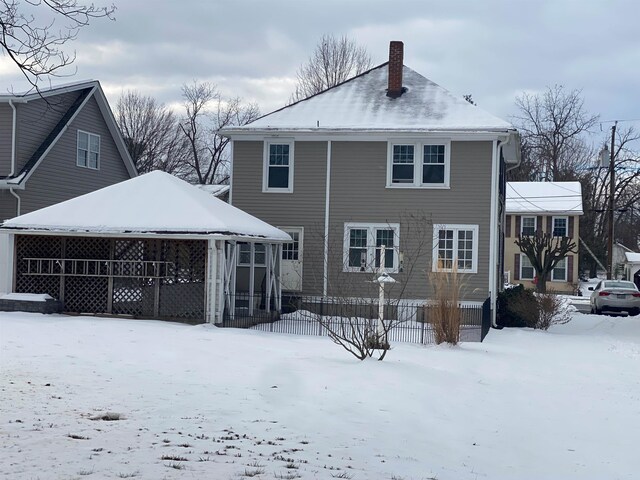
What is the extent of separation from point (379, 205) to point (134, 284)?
8372 millimetres

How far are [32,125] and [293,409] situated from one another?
64.6ft

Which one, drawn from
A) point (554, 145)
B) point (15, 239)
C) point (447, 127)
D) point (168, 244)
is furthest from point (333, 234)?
point (554, 145)

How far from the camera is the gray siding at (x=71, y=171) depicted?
27000 millimetres

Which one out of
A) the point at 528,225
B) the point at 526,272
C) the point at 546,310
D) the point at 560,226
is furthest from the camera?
the point at 528,225

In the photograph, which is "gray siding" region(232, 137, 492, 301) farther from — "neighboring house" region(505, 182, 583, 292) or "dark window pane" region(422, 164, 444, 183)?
"neighboring house" region(505, 182, 583, 292)

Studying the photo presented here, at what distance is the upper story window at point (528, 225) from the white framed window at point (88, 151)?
27.3 m

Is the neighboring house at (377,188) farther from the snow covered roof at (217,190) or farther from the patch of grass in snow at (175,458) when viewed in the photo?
the patch of grass in snow at (175,458)

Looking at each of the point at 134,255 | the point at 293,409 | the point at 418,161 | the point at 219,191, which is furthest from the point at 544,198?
the point at 293,409

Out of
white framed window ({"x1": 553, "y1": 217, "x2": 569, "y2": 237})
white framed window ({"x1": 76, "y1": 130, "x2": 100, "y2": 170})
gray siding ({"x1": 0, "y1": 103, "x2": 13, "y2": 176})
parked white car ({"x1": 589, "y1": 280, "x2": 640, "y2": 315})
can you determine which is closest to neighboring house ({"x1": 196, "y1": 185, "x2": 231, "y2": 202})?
white framed window ({"x1": 76, "y1": 130, "x2": 100, "y2": 170})

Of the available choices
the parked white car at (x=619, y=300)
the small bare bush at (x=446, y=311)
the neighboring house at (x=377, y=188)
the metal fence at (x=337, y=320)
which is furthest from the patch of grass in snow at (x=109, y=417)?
the parked white car at (x=619, y=300)

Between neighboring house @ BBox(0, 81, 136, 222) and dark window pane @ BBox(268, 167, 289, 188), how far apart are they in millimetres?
6720

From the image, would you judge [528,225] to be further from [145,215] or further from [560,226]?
[145,215]

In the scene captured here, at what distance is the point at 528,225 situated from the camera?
4906 cm

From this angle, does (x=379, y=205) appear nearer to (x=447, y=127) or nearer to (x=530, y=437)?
(x=447, y=127)
